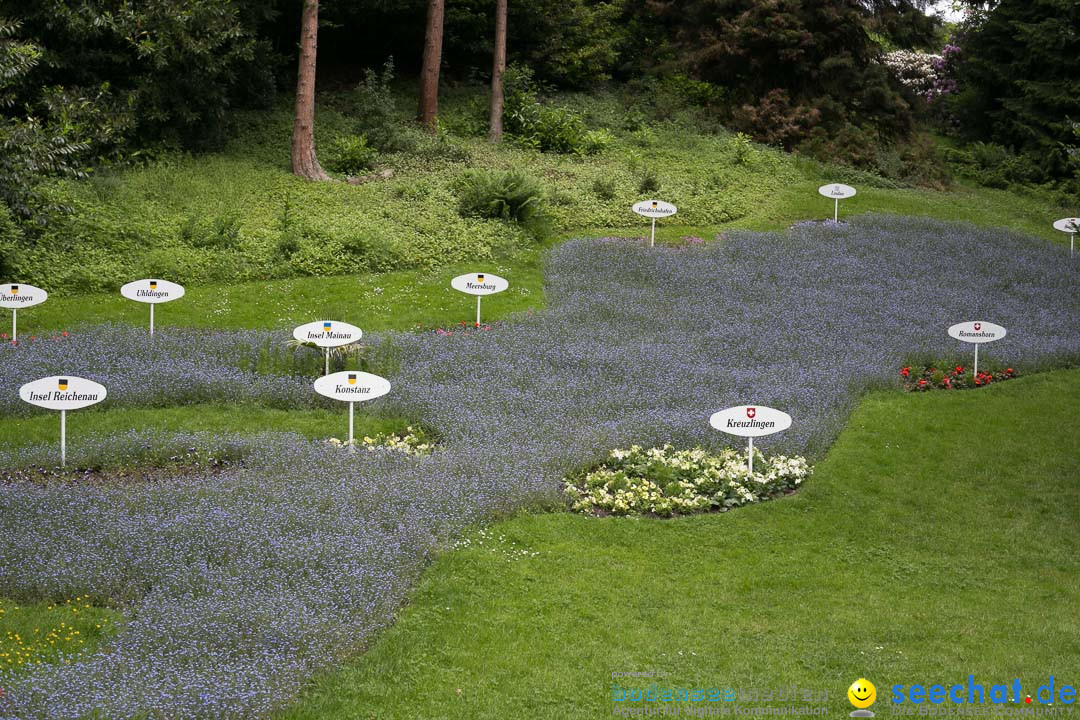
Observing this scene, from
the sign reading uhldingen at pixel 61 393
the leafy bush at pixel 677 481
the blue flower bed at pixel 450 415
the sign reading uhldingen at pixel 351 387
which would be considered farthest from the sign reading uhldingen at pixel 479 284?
the sign reading uhldingen at pixel 61 393

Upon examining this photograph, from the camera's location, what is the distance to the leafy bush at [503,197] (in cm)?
2495

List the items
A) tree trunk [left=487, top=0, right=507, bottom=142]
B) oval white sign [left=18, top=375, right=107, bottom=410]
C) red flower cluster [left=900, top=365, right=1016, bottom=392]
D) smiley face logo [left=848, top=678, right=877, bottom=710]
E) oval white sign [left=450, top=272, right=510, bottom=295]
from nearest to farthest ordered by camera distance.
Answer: smiley face logo [left=848, top=678, right=877, bottom=710] → oval white sign [left=18, top=375, right=107, bottom=410] → red flower cluster [left=900, top=365, right=1016, bottom=392] → oval white sign [left=450, top=272, right=510, bottom=295] → tree trunk [left=487, top=0, right=507, bottom=142]

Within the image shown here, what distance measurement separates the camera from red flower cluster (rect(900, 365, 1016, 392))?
60.0 ft

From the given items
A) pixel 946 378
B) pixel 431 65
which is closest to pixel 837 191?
pixel 946 378

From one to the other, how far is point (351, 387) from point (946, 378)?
9.42 meters

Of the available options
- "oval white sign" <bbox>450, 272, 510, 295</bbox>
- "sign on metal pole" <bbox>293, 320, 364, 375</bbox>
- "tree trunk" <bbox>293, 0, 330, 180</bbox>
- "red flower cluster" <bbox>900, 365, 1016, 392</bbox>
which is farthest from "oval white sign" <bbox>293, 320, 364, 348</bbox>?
"tree trunk" <bbox>293, 0, 330, 180</bbox>

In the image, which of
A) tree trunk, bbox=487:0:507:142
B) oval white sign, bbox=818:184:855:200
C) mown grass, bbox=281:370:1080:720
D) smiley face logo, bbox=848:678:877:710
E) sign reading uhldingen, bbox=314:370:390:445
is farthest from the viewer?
tree trunk, bbox=487:0:507:142

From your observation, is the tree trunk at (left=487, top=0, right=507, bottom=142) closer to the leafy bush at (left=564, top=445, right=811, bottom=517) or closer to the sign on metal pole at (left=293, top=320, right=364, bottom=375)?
the sign on metal pole at (left=293, top=320, right=364, bottom=375)

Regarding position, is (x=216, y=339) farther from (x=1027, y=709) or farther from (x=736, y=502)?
(x=1027, y=709)

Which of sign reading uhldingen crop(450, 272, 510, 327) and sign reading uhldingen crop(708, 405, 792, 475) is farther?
sign reading uhldingen crop(450, 272, 510, 327)

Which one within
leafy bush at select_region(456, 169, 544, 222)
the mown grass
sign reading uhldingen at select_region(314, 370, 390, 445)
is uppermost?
leafy bush at select_region(456, 169, 544, 222)

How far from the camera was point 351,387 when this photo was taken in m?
14.4

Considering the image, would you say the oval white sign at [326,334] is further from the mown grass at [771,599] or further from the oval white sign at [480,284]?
the mown grass at [771,599]

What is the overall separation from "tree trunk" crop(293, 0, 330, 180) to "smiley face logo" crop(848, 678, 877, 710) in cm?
2071
